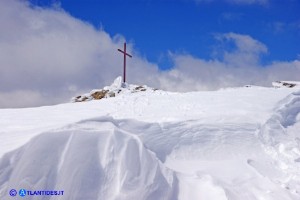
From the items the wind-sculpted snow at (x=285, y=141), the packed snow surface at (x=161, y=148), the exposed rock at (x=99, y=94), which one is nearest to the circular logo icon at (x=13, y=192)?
the packed snow surface at (x=161, y=148)

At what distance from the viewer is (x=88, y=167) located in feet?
17.5

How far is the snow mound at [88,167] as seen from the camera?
16.1 ft

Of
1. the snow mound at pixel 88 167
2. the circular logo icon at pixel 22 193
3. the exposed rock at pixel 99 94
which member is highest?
the exposed rock at pixel 99 94

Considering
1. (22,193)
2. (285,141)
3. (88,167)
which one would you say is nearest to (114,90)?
(285,141)

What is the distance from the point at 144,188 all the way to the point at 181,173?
4.01 ft

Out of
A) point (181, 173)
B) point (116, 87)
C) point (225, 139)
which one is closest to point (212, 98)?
point (225, 139)

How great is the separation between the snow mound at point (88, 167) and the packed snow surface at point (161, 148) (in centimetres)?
1

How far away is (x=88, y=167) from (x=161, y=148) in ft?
7.02

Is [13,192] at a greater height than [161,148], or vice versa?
[161,148]

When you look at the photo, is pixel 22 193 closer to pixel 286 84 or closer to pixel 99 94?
pixel 286 84

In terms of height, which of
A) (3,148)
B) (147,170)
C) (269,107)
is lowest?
(147,170)

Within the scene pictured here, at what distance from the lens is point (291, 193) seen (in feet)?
20.2

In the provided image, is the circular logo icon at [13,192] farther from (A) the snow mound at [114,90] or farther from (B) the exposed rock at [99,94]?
(B) the exposed rock at [99,94]

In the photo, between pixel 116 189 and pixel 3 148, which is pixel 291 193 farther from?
pixel 3 148
